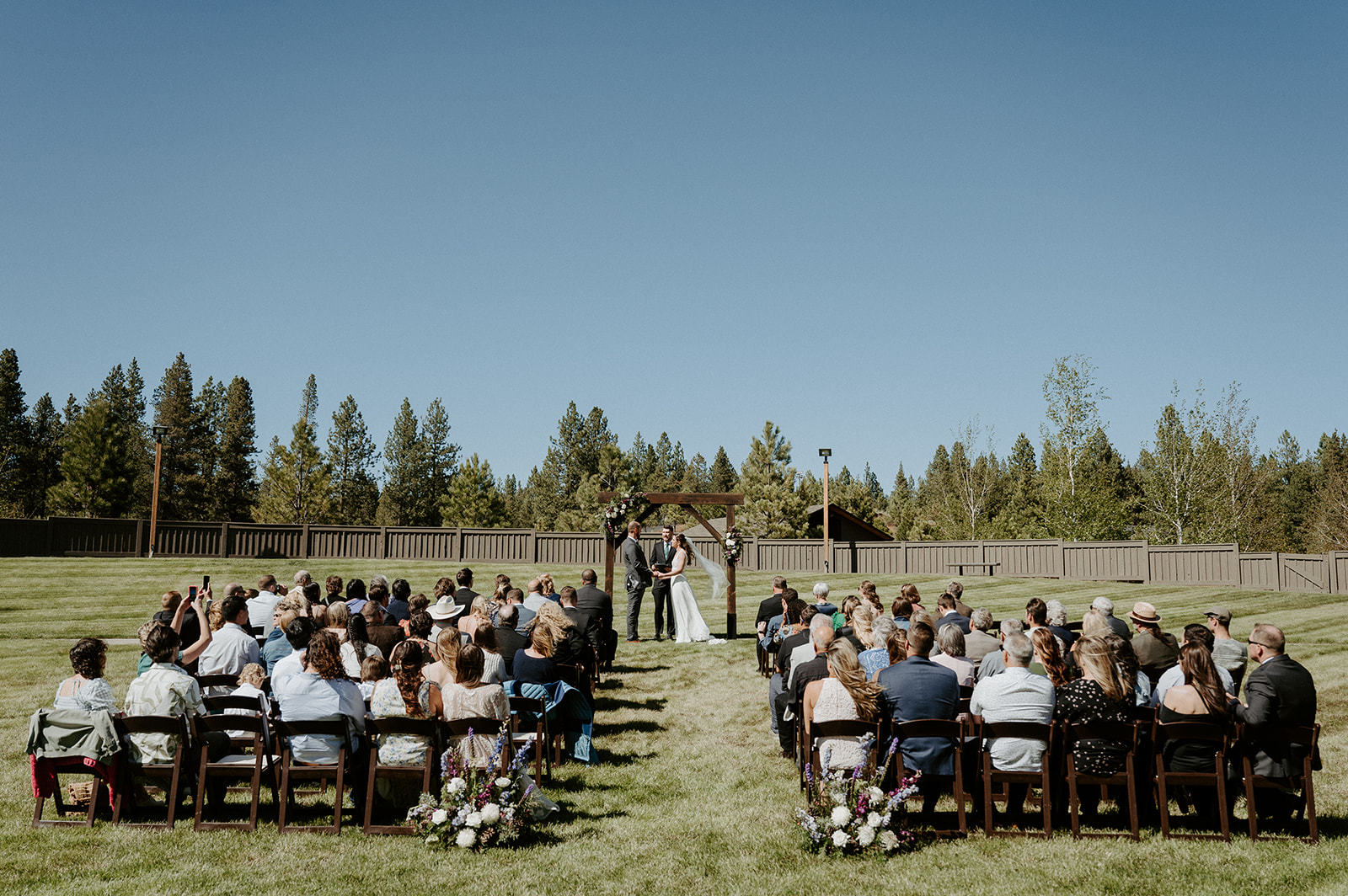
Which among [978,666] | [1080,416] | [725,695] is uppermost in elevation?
[1080,416]

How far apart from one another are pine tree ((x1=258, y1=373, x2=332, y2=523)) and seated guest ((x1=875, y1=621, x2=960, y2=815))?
55267mm

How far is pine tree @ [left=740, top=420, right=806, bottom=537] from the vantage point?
54.8 meters

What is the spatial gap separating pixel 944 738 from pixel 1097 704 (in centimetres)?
115

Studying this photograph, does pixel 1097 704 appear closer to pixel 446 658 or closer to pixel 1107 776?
pixel 1107 776

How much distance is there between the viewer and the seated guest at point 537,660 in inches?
337

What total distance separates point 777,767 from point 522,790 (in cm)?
324

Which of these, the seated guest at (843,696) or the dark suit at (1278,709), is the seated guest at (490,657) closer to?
the seated guest at (843,696)

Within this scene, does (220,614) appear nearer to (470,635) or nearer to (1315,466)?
(470,635)

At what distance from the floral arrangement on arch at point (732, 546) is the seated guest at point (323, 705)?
11641mm

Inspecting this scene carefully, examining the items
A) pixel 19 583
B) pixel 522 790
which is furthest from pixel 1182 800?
pixel 19 583

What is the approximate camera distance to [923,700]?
684cm

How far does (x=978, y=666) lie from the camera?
348 inches

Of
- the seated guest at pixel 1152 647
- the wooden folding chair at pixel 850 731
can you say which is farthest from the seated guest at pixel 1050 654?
the seated guest at pixel 1152 647

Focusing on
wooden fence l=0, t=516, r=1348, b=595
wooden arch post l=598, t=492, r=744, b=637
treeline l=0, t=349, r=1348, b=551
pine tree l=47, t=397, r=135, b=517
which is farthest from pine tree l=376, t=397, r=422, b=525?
wooden arch post l=598, t=492, r=744, b=637
